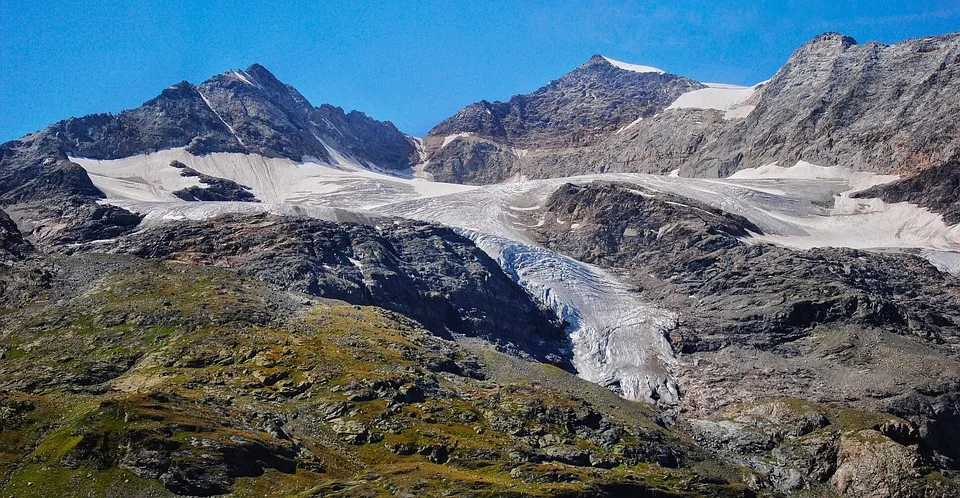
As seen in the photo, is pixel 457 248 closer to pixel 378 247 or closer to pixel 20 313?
pixel 378 247

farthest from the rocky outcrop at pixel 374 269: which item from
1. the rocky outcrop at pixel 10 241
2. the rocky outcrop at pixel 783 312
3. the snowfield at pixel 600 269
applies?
the rocky outcrop at pixel 783 312

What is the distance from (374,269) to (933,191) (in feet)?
403

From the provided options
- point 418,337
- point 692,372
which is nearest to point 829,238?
point 692,372

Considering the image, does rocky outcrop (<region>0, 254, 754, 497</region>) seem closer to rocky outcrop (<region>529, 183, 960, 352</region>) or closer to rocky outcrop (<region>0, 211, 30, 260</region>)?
rocky outcrop (<region>0, 211, 30, 260</region>)

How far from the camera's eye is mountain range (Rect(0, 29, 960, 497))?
2243 inches

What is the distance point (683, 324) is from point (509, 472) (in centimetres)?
7476

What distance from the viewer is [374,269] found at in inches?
4850

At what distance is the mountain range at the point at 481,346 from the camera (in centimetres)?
5697

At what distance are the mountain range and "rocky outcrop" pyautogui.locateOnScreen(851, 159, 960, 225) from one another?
Result: 58 cm

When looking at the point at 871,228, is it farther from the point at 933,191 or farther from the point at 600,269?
the point at 600,269

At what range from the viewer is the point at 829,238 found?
169750 millimetres

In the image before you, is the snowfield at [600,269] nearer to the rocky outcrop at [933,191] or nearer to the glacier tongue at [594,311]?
the glacier tongue at [594,311]

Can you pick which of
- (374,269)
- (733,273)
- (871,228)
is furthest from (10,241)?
Result: (871,228)

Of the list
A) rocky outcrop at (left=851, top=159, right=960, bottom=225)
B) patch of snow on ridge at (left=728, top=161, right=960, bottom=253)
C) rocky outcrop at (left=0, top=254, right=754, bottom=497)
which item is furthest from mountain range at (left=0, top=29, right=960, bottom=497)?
patch of snow on ridge at (left=728, top=161, right=960, bottom=253)
